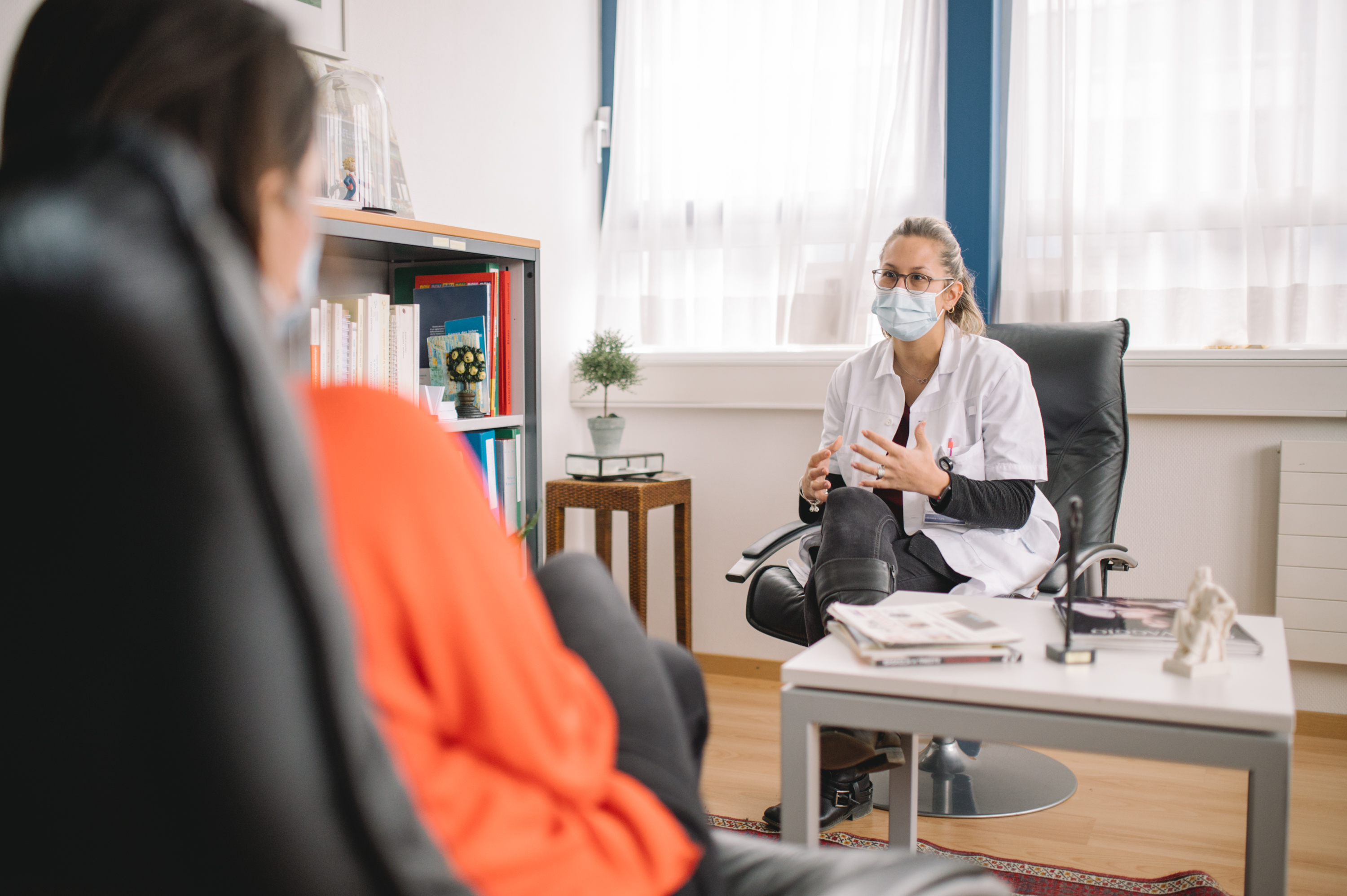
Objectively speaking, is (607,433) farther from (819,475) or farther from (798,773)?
(798,773)

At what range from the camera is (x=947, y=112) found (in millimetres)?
2781

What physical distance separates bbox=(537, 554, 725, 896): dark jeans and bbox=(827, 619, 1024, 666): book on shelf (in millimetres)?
316

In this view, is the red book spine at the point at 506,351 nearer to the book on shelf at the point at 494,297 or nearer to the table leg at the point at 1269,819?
the book on shelf at the point at 494,297

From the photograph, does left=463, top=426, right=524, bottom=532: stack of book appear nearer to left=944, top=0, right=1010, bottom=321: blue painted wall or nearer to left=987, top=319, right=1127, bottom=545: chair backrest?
left=987, top=319, right=1127, bottom=545: chair backrest

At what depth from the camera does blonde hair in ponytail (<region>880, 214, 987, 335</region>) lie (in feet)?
7.19

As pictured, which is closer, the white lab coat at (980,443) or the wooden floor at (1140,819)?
the wooden floor at (1140,819)

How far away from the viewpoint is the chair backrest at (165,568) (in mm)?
412

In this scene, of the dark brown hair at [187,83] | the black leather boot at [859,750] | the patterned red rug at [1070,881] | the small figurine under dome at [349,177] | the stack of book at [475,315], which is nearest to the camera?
the dark brown hair at [187,83]

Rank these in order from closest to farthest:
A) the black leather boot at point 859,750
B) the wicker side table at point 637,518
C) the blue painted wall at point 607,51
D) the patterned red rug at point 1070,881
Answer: the black leather boot at point 859,750
the patterned red rug at point 1070,881
the wicker side table at point 637,518
the blue painted wall at point 607,51

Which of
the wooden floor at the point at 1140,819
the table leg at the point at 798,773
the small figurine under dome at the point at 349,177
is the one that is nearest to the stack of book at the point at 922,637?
the table leg at the point at 798,773

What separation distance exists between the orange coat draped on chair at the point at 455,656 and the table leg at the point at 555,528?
2.20 metres

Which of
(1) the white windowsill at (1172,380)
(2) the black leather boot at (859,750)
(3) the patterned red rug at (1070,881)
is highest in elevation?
(1) the white windowsill at (1172,380)

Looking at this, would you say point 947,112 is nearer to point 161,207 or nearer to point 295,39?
point 295,39

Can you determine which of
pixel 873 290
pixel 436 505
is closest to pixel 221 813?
pixel 436 505
